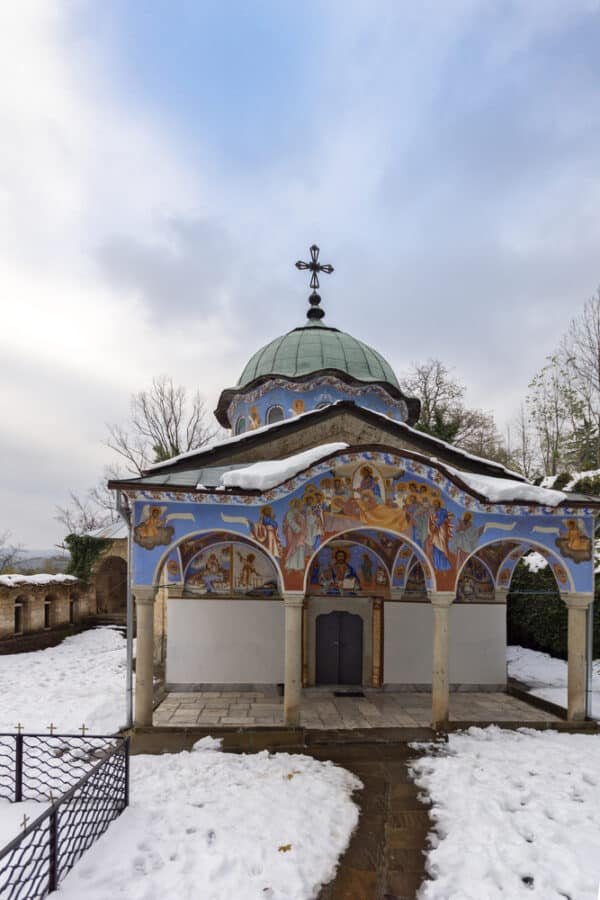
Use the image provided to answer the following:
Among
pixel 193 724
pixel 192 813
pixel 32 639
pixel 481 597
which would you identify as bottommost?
pixel 32 639

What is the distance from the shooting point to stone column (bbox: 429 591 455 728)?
8500 millimetres

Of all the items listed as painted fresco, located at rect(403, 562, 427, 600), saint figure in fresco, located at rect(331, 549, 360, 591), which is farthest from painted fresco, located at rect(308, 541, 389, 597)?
painted fresco, located at rect(403, 562, 427, 600)

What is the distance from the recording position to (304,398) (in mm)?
13484

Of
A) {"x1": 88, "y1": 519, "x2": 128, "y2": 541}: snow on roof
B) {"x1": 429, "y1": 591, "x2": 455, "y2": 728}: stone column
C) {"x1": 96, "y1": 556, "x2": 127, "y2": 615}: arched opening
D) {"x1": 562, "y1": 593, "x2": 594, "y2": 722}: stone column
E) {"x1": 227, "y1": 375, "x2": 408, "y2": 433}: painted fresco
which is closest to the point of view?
{"x1": 429, "y1": 591, "x2": 455, "y2": 728}: stone column

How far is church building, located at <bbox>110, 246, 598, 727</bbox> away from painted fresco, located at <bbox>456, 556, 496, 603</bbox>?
0.11 ft

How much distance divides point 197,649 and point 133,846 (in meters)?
6.17

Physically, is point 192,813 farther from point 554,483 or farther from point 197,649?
point 554,483

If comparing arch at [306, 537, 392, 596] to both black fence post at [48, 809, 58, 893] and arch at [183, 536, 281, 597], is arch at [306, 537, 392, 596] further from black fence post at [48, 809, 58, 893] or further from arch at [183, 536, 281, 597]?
black fence post at [48, 809, 58, 893]

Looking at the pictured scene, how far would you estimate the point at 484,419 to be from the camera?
31984 millimetres

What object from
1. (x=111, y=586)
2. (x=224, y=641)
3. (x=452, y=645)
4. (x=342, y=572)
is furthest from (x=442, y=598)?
(x=111, y=586)

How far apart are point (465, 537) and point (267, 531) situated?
3319 millimetres

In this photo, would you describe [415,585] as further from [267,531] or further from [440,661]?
[267,531]

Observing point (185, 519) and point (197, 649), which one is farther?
point (197, 649)

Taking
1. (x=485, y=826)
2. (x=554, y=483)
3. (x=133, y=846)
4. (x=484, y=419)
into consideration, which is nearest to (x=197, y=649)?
(x=133, y=846)
